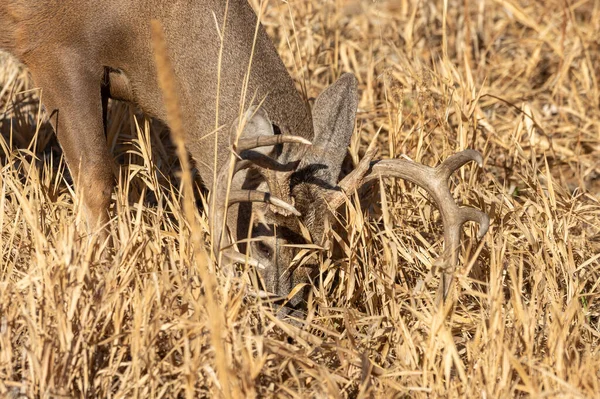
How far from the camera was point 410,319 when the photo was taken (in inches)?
172

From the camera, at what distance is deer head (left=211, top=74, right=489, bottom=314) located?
13.7ft

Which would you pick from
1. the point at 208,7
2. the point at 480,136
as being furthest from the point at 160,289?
the point at 480,136

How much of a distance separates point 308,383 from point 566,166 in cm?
341

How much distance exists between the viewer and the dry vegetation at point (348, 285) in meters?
3.53

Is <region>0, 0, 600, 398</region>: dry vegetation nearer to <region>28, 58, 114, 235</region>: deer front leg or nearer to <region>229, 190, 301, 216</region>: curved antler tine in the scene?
<region>28, 58, 114, 235</region>: deer front leg

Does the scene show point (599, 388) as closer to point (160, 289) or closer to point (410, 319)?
point (410, 319)

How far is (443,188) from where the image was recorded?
4281 millimetres

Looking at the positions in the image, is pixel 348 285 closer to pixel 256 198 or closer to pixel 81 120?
pixel 256 198

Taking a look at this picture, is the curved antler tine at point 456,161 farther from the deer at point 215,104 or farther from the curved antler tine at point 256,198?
the curved antler tine at point 256,198

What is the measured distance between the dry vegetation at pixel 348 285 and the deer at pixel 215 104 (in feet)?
0.59

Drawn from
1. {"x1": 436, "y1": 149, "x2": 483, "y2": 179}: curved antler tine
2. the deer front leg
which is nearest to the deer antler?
{"x1": 436, "y1": 149, "x2": 483, "y2": 179}: curved antler tine

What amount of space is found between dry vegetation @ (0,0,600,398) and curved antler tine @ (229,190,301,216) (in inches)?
12.1

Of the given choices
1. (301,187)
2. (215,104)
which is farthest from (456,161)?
(215,104)

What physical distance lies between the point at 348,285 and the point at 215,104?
103 centimetres
